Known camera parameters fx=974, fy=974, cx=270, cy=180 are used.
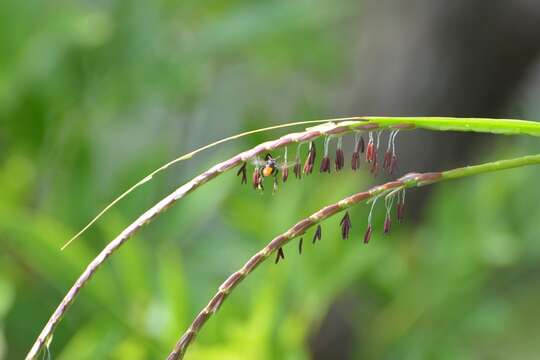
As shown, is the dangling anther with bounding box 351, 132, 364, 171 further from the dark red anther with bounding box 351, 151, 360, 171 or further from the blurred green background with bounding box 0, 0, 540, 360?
the blurred green background with bounding box 0, 0, 540, 360

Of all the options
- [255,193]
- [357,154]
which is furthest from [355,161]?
[255,193]

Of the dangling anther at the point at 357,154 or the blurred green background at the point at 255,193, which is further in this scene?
the blurred green background at the point at 255,193

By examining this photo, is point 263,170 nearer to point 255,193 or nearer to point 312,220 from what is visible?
point 312,220

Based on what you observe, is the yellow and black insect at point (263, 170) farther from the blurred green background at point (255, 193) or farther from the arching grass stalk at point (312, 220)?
the blurred green background at point (255, 193)

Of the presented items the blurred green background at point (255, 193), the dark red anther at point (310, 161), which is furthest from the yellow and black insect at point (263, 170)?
the blurred green background at point (255, 193)

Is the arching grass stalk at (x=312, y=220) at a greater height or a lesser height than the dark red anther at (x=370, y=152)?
lesser

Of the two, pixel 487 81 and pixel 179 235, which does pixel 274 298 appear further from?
pixel 487 81
